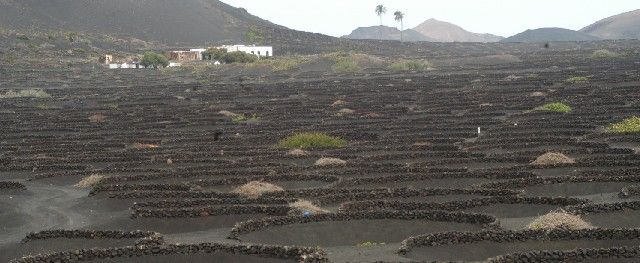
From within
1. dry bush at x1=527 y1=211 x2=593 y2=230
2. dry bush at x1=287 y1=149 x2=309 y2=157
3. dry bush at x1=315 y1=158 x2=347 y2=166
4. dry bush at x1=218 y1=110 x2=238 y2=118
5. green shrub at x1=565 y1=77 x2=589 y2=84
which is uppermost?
dry bush at x1=527 y1=211 x2=593 y2=230

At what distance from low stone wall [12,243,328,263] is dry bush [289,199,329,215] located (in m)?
5.05

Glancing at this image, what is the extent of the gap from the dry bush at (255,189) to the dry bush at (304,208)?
10.8 ft

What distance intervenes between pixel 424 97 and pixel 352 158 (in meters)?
37.5

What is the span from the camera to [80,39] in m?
173

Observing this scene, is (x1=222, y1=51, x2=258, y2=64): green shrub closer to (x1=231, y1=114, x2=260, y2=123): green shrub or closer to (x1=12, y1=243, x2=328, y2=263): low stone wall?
(x1=231, y1=114, x2=260, y2=123): green shrub

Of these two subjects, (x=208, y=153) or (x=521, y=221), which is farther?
(x=208, y=153)

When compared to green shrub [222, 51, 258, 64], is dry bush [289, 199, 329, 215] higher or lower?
lower

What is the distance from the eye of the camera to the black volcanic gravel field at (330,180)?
2403 cm

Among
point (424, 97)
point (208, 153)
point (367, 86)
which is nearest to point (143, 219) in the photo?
point (208, 153)

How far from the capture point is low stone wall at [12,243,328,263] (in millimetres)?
22984

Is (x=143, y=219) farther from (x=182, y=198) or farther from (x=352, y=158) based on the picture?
(x=352, y=158)

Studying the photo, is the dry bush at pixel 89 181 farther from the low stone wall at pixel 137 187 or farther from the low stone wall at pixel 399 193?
the low stone wall at pixel 399 193

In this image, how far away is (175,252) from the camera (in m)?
23.8

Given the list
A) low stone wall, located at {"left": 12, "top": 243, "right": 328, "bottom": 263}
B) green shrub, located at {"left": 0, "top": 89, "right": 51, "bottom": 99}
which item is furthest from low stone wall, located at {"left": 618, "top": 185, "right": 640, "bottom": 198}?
green shrub, located at {"left": 0, "top": 89, "right": 51, "bottom": 99}
